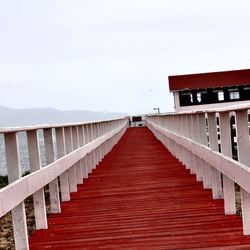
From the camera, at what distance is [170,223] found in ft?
20.8

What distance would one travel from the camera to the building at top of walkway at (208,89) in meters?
53.5

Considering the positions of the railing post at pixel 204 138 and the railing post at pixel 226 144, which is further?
the railing post at pixel 204 138

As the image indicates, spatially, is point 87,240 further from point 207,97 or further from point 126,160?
point 207,97

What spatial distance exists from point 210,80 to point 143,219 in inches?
1917

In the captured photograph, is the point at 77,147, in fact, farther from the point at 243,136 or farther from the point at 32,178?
the point at 243,136

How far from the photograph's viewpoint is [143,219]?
666 centimetres

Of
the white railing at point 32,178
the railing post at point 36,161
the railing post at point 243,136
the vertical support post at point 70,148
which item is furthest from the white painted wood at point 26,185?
the railing post at point 243,136

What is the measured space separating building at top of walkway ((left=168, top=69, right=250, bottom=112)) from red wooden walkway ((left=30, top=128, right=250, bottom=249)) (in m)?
43.5

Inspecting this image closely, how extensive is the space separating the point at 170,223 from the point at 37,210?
1554 mm

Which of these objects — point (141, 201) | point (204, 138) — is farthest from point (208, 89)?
point (141, 201)

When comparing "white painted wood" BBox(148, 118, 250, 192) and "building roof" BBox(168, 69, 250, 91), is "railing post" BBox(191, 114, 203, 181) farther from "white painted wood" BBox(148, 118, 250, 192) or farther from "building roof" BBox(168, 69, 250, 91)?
"building roof" BBox(168, 69, 250, 91)

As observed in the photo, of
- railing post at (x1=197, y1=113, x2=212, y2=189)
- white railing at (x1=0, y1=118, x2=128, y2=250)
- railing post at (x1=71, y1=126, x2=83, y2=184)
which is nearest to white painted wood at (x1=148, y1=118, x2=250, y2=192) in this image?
railing post at (x1=197, y1=113, x2=212, y2=189)

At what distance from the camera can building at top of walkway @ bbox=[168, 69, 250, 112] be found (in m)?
53.5

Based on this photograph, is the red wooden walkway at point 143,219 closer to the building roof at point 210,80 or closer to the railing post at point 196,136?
the railing post at point 196,136
